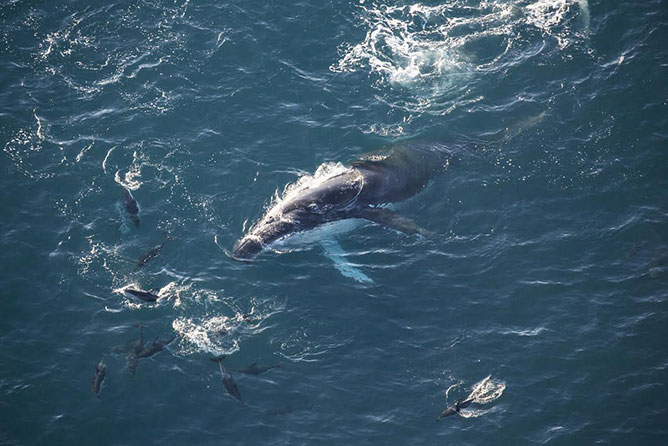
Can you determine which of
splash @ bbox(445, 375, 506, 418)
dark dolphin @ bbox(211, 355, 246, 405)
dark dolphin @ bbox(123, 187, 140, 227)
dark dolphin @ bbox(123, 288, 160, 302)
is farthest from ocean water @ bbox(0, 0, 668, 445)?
dark dolphin @ bbox(123, 288, 160, 302)

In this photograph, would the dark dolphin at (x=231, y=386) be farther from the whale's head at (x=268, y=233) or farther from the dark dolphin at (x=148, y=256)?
the dark dolphin at (x=148, y=256)

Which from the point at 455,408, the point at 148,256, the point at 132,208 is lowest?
the point at 455,408

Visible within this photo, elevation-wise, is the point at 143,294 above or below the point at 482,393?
above

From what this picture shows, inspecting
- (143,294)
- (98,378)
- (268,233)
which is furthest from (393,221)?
(98,378)

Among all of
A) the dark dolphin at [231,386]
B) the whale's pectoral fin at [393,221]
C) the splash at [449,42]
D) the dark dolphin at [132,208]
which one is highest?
the splash at [449,42]

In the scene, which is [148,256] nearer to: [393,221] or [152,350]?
[152,350]

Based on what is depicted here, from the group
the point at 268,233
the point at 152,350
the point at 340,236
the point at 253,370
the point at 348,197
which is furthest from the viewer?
the point at 340,236

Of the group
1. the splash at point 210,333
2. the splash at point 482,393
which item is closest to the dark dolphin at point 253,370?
the splash at point 210,333
